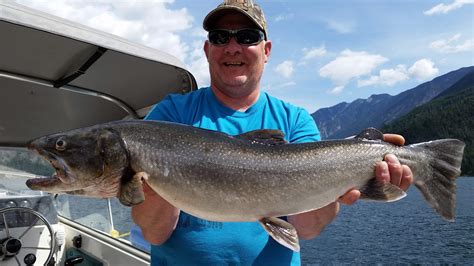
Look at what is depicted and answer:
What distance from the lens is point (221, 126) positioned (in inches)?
142

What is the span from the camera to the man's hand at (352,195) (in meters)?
3.38

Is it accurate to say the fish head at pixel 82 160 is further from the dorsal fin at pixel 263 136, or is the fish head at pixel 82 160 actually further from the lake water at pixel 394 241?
the lake water at pixel 394 241

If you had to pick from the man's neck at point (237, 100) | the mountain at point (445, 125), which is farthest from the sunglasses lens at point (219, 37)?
the mountain at point (445, 125)

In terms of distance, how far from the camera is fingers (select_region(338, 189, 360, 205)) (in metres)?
3.33

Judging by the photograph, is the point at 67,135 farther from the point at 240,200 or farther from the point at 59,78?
the point at 59,78

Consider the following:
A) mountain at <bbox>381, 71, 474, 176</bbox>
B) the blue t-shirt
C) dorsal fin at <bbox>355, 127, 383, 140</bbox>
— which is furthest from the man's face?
mountain at <bbox>381, 71, 474, 176</bbox>

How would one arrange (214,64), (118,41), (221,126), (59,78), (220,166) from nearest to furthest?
(220,166)
(221,126)
(214,64)
(118,41)
(59,78)

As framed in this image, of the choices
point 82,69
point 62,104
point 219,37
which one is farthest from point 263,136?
point 62,104

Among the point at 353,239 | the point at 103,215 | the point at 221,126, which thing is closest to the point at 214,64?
the point at 221,126

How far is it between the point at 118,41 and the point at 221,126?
5.08 ft

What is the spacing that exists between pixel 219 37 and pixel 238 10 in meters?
0.29

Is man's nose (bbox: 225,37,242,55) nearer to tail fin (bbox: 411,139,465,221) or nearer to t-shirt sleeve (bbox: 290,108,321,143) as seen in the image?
t-shirt sleeve (bbox: 290,108,321,143)

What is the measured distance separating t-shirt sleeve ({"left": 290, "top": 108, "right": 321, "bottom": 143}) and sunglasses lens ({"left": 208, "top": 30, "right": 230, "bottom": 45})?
94cm

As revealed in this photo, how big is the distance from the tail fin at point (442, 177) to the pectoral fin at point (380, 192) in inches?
15.2
